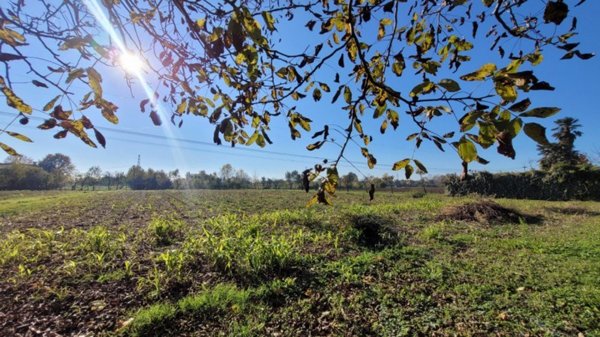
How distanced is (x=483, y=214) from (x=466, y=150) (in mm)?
8465

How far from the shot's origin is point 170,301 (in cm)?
322

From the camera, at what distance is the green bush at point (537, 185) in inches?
655

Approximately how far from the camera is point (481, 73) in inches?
29.9

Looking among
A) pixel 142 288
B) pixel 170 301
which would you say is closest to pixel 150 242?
pixel 142 288

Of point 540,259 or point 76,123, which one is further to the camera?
point 540,259

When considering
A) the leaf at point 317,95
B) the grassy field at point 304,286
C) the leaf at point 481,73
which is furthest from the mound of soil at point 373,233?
the leaf at point 481,73

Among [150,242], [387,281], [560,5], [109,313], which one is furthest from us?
[150,242]

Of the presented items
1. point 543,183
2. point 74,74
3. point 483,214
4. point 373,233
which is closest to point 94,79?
point 74,74

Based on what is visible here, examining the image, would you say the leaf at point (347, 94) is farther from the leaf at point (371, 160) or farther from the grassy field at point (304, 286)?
the grassy field at point (304, 286)

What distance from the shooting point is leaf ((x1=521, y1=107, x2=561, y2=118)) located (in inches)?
23.3

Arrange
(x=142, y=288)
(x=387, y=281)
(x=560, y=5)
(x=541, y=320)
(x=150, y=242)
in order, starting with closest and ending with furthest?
(x=560, y=5)
(x=541, y=320)
(x=142, y=288)
(x=387, y=281)
(x=150, y=242)

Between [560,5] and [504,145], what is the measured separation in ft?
1.63

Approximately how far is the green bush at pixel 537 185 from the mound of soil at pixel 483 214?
256 inches

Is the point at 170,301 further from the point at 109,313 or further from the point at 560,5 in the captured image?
the point at 560,5
